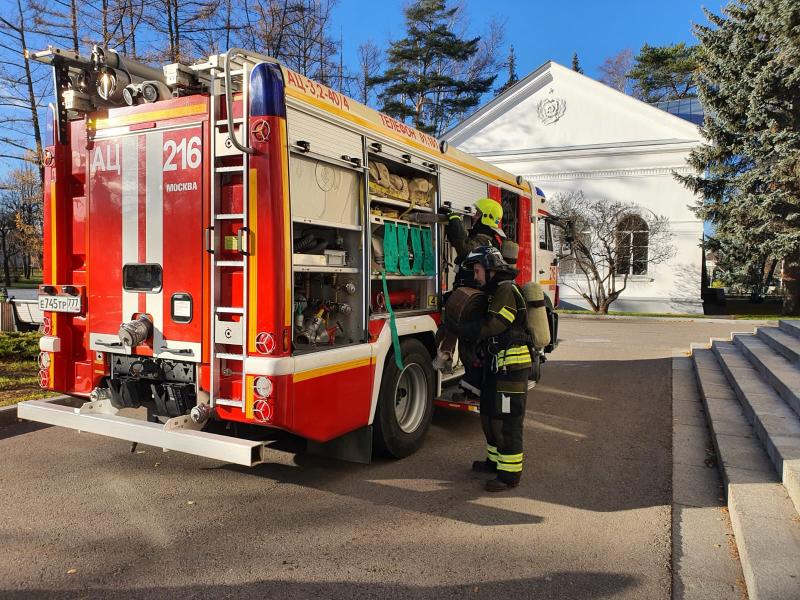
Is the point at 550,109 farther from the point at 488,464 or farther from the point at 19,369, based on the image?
the point at 488,464

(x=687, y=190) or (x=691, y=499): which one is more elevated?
(x=687, y=190)

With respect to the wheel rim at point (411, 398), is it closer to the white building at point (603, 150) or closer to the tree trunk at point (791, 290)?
the tree trunk at point (791, 290)

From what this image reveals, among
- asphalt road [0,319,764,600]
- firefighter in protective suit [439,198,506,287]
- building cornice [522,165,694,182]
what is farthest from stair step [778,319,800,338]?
building cornice [522,165,694,182]

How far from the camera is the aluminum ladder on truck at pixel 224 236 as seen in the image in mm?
3908

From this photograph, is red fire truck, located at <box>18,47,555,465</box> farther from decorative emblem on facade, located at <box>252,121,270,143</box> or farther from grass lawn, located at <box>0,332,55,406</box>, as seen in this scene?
grass lawn, located at <box>0,332,55,406</box>

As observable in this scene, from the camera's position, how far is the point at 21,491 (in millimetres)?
4531

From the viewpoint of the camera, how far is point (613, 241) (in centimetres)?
2333

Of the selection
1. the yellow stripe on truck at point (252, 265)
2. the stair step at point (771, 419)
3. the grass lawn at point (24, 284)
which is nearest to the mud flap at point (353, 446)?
the yellow stripe on truck at point (252, 265)

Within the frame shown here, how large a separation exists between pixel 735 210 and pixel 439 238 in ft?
62.7

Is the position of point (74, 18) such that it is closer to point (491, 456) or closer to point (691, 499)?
point (491, 456)

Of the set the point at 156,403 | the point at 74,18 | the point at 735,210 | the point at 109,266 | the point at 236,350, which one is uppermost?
the point at 74,18

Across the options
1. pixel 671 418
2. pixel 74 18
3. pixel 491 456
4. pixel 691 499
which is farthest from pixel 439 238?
pixel 74 18

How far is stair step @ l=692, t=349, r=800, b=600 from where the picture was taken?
3.13 m

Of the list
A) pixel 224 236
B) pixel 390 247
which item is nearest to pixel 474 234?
pixel 390 247
